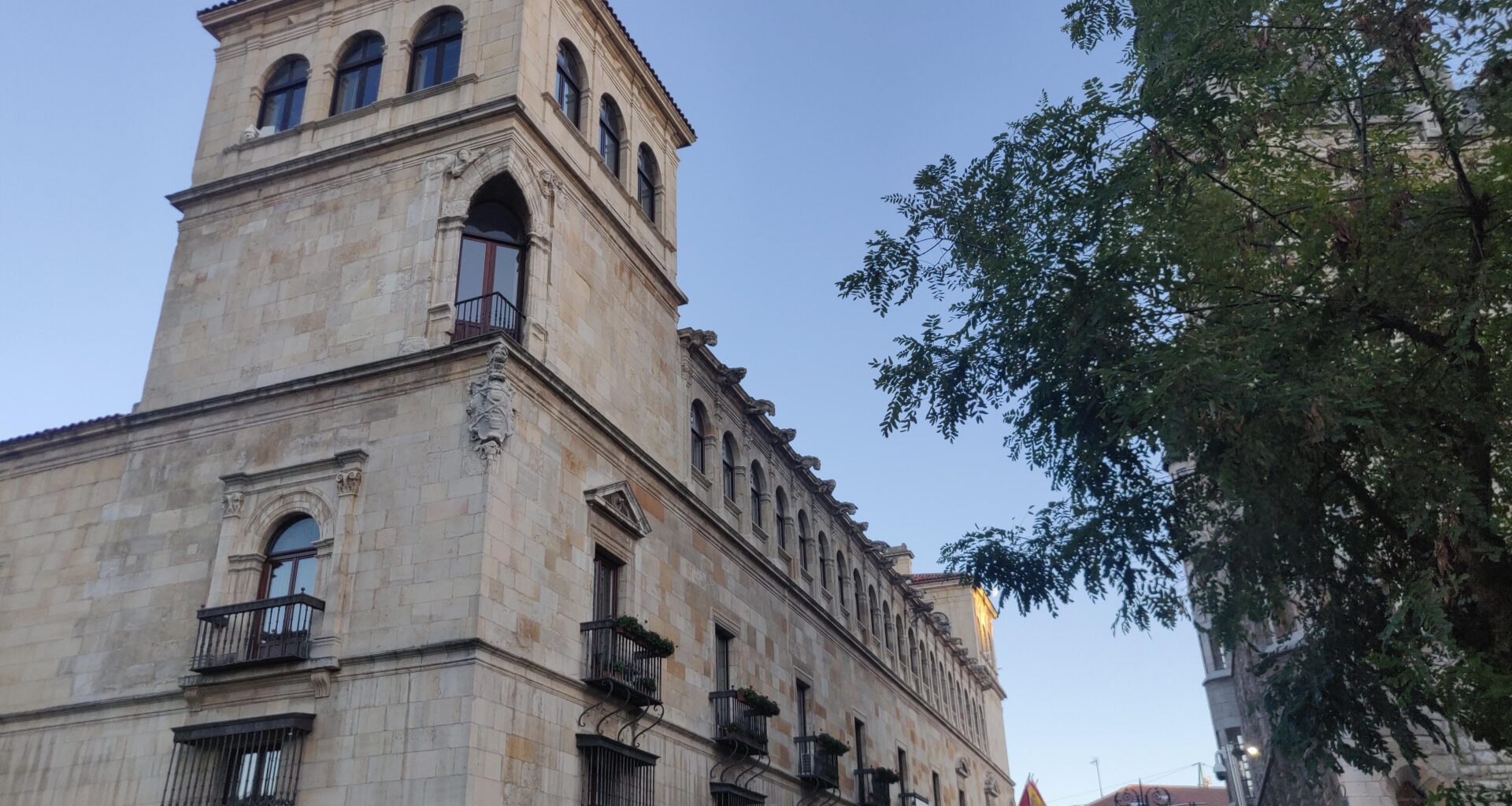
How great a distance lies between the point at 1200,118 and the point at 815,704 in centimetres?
1856

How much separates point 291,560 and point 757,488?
1325cm

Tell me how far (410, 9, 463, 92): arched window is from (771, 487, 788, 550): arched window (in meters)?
13.1

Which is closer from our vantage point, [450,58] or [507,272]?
[507,272]

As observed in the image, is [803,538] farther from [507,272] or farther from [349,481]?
[349,481]

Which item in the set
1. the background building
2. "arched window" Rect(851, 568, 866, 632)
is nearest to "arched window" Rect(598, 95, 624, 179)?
the background building

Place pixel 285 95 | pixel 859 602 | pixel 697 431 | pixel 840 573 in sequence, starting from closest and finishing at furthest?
pixel 285 95 → pixel 697 431 → pixel 840 573 → pixel 859 602

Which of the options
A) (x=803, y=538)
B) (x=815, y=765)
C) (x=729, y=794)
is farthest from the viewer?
(x=803, y=538)

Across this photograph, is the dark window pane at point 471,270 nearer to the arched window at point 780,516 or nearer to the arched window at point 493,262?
the arched window at point 493,262

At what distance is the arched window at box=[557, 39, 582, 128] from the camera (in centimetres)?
2272

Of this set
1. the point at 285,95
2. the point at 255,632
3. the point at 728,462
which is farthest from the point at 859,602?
the point at 255,632

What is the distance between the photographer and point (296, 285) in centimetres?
2022

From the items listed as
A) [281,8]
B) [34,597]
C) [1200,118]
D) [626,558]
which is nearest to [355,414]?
[626,558]

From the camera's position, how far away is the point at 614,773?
18281 millimetres

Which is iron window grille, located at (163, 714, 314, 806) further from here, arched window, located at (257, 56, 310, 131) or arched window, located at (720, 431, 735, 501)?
arched window, located at (720, 431, 735, 501)
